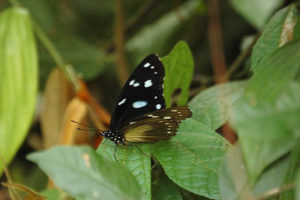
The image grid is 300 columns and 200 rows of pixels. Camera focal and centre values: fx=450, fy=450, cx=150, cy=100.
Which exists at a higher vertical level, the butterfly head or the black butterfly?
the black butterfly

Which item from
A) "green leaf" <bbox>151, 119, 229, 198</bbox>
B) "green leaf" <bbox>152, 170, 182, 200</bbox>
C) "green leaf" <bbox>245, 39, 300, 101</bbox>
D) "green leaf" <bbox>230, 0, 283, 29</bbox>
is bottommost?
"green leaf" <bbox>152, 170, 182, 200</bbox>

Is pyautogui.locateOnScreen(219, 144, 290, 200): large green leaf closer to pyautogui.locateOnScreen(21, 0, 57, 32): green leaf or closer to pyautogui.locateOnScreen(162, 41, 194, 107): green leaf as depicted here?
Answer: pyautogui.locateOnScreen(162, 41, 194, 107): green leaf

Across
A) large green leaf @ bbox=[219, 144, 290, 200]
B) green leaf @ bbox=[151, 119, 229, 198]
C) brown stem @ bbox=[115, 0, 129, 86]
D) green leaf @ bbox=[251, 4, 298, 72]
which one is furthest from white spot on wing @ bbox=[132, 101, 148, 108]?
brown stem @ bbox=[115, 0, 129, 86]

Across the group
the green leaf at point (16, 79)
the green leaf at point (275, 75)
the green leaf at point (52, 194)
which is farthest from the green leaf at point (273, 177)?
the green leaf at point (16, 79)

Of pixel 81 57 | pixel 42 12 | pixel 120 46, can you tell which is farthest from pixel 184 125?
pixel 42 12

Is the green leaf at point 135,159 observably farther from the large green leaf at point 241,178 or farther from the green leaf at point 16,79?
the green leaf at point 16,79

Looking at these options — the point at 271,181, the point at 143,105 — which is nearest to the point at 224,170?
the point at 271,181

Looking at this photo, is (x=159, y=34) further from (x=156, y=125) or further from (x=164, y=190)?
(x=164, y=190)

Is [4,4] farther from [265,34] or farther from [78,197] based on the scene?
[78,197]
